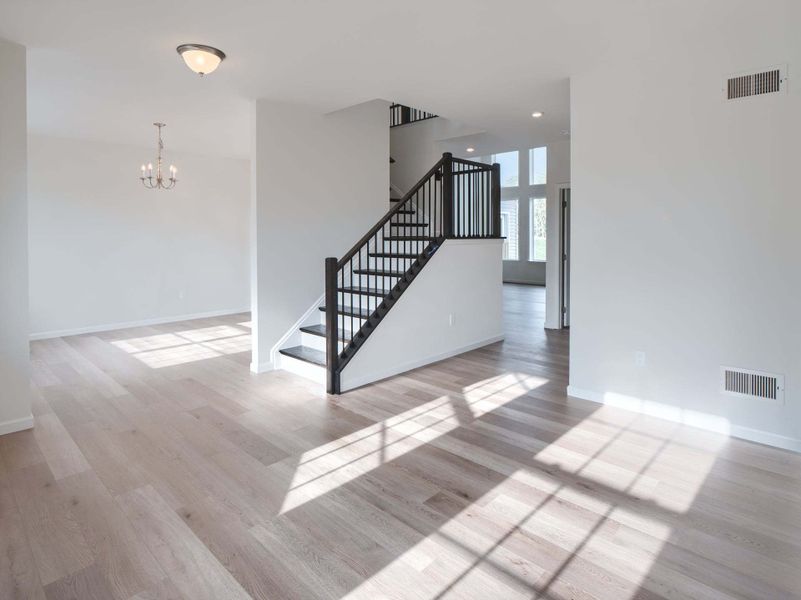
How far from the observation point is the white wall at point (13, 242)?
3355mm

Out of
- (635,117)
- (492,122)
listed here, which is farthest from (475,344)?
(635,117)

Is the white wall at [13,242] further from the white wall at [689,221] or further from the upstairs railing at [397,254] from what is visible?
the white wall at [689,221]

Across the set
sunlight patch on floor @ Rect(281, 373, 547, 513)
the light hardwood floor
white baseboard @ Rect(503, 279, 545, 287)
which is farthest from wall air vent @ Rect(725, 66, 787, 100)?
white baseboard @ Rect(503, 279, 545, 287)

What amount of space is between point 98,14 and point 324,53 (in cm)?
143

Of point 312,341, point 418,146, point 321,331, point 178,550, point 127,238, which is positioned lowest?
point 178,550

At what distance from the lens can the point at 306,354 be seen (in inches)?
199

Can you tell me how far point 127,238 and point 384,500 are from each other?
6553 millimetres

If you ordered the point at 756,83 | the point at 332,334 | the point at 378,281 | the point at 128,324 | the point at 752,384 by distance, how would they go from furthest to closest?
1. the point at 128,324
2. the point at 378,281
3. the point at 332,334
4. the point at 752,384
5. the point at 756,83

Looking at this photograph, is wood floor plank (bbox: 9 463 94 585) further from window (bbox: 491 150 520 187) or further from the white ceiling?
window (bbox: 491 150 520 187)

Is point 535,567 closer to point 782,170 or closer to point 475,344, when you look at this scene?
point 782,170

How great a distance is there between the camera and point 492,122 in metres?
5.77

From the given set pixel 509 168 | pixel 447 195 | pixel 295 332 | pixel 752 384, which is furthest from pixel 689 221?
Result: pixel 509 168

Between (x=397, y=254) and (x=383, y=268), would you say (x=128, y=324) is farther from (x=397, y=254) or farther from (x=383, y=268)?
(x=397, y=254)

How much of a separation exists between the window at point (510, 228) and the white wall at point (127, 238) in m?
8.06
